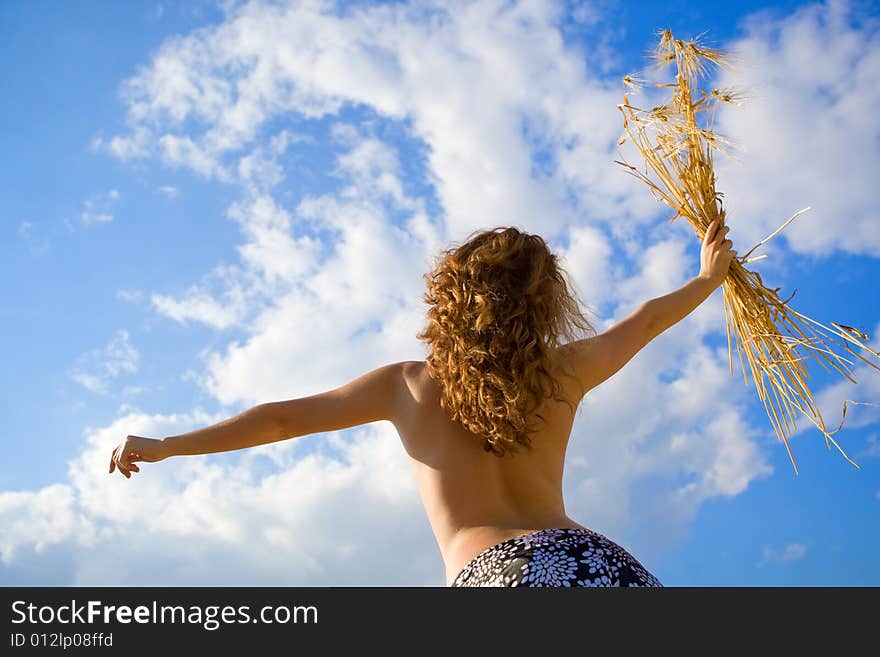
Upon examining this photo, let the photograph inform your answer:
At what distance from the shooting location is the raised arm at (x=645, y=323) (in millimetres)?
2871

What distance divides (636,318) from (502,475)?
3.21ft

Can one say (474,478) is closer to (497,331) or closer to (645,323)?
(497,331)

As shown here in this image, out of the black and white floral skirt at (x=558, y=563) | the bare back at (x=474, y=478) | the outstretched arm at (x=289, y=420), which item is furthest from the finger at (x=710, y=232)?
the black and white floral skirt at (x=558, y=563)

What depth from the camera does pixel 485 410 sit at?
252 cm

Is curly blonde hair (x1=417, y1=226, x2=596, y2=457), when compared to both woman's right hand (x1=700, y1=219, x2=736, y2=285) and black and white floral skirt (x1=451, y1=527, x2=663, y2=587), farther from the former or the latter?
woman's right hand (x1=700, y1=219, x2=736, y2=285)

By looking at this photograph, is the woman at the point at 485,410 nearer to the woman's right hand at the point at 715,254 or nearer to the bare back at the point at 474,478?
the bare back at the point at 474,478

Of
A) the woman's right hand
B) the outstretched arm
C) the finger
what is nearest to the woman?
the outstretched arm

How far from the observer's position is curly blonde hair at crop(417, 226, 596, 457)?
2.56 metres

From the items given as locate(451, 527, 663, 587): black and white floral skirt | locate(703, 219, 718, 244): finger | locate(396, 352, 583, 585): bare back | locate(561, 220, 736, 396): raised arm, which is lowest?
locate(451, 527, 663, 587): black and white floral skirt

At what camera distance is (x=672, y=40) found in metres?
4.13

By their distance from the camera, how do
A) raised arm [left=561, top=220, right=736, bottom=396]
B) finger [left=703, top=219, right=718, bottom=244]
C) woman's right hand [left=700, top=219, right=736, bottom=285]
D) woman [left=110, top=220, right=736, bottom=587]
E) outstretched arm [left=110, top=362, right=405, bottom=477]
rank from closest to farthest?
woman [left=110, top=220, right=736, bottom=587], outstretched arm [left=110, top=362, right=405, bottom=477], raised arm [left=561, top=220, right=736, bottom=396], woman's right hand [left=700, top=219, right=736, bottom=285], finger [left=703, top=219, right=718, bottom=244]

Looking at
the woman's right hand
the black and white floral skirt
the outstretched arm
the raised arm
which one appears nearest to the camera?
the black and white floral skirt
